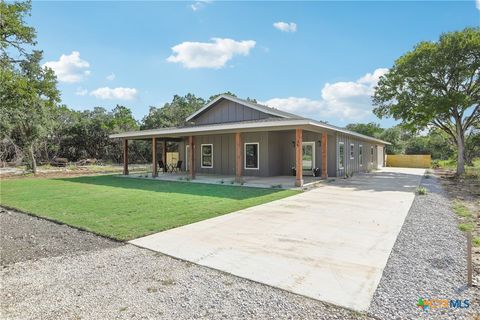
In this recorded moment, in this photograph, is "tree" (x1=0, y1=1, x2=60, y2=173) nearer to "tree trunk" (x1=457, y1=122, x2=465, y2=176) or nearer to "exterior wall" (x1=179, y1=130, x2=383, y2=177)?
"exterior wall" (x1=179, y1=130, x2=383, y2=177)

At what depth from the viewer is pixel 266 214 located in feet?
21.4

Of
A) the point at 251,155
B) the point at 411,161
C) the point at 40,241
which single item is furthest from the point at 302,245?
the point at 411,161

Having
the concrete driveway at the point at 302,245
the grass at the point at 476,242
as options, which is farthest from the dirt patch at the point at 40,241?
the grass at the point at 476,242

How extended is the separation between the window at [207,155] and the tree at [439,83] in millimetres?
11767

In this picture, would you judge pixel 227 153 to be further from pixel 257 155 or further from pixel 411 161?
pixel 411 161

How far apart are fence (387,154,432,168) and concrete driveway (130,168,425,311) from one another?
2301 centimetres

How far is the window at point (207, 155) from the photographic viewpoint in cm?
1720

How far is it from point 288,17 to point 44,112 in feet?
52.7

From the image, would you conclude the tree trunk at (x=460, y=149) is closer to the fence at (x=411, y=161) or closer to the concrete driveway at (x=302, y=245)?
the fence at (x=411, y=161)

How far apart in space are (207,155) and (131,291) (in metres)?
14.6

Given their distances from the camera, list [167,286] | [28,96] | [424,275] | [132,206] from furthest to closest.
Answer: [28,96] < [132,206] < [424,275] < [167,286]

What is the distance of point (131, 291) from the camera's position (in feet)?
9.81

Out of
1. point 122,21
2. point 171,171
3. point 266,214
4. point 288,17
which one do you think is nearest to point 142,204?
point 266,214

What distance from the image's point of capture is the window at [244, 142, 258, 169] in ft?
50.4
